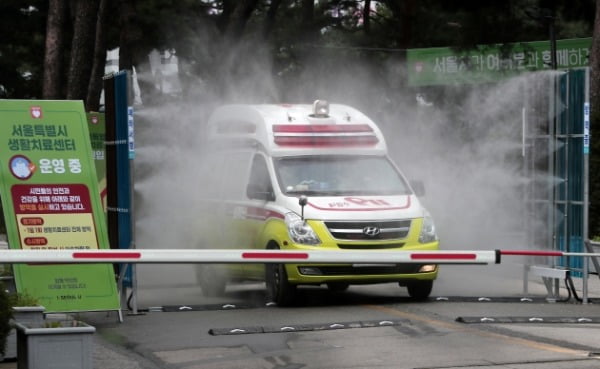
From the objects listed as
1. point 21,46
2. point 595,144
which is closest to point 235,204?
point 595,144

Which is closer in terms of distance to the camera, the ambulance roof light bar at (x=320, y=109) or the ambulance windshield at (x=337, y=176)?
the ambulance windshield at (x=337, y=176)

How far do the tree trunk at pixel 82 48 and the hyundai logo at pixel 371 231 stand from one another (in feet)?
55.2

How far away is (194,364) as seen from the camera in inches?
450

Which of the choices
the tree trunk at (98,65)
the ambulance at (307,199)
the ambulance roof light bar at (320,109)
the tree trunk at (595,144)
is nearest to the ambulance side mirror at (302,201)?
the ambulance at (307,199)

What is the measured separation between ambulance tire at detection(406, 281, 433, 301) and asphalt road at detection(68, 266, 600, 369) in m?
0.21

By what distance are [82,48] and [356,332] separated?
19828 millimetres

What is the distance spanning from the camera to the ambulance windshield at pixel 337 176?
53.6 feet

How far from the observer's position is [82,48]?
31594 millimetres

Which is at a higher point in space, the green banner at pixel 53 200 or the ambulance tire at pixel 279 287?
the green banner at pixel 53 200

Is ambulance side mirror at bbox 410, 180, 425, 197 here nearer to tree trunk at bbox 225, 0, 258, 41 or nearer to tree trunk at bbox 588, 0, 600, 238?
tree trunk at bbox 588, 0, 600, 238

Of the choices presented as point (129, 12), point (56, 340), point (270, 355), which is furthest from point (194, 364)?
point (129, 12)

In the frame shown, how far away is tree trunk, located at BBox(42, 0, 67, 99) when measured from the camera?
33.5m

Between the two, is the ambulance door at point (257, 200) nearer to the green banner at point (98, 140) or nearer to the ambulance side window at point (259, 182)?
the ambulance side window at point (259, 182)

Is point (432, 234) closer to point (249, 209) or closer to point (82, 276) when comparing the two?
point (249, 209)
